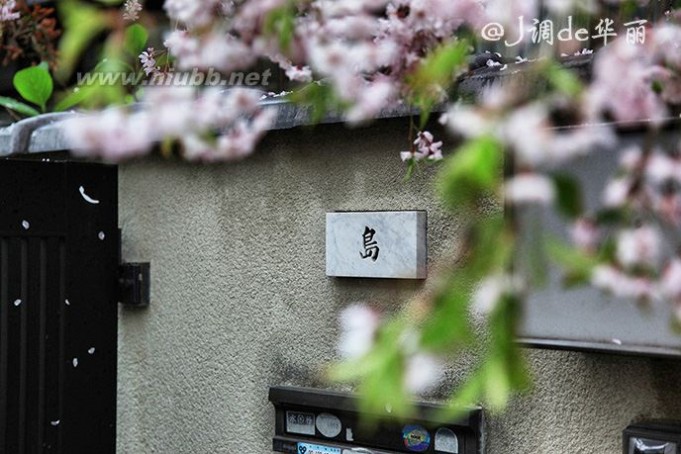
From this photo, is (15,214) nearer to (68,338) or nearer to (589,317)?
(68,338)

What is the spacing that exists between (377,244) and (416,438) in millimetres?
731

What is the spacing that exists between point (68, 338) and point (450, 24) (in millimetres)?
2943

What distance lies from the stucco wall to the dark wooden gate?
116 millimetres

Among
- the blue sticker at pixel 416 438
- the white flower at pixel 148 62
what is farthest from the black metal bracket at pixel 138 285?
the blue sticker at pixel 416 438

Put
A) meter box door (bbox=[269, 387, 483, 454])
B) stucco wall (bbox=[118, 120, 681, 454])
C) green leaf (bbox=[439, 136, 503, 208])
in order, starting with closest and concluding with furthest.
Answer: green leaf (bbox=[439, 136, 503, 208]) → stucco wall (bbox=[118, 120, 681, 454]) → meter box door (bbox=[269, 387, 483, 454])

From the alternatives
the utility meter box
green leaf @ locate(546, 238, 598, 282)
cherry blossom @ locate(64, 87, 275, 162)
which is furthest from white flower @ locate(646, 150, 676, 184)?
the utility meter box

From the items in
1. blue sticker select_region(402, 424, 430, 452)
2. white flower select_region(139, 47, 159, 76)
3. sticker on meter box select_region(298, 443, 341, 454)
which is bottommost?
sticker on meter box select_region(298, 443, 341, 454)

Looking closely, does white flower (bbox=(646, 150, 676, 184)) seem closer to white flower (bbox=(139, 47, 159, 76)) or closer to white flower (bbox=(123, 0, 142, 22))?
white flower (bbox=(123, 0, 142, 22))

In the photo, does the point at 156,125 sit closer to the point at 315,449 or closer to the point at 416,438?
the point at 416,438

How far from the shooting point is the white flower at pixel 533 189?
1.39 metres

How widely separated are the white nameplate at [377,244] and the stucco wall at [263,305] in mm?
54

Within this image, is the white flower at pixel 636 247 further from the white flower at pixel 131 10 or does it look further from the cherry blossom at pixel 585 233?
the white flower at pixel 131 10

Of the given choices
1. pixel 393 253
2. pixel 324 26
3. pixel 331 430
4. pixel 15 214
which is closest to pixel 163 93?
pixel 324 26

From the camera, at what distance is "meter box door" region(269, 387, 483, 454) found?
3871 millimetres
